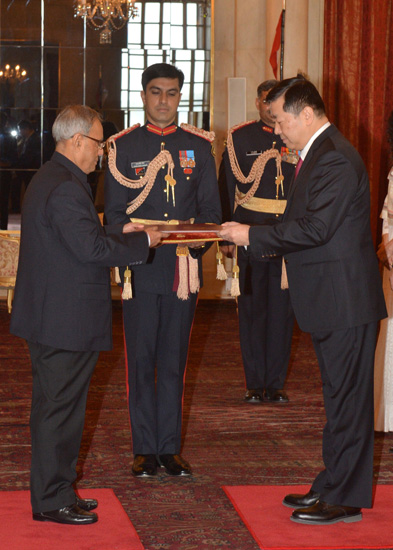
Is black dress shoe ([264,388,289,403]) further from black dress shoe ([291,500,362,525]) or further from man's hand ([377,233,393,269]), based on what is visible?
black dress shoe ([291,500,362,525])

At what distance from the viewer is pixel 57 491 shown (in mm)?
3309

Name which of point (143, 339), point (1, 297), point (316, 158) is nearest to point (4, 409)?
point (143, 339)

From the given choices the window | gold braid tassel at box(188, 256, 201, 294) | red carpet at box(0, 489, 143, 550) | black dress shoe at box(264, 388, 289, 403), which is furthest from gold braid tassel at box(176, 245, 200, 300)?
the window

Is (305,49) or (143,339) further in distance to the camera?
(305,49)

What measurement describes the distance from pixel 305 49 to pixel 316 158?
6366 mm

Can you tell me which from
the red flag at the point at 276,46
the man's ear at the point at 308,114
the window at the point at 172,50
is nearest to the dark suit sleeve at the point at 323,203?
the man's ear at the point at 308,114

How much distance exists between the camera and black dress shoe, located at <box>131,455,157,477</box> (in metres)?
3.96

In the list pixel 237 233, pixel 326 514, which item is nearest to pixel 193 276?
pixel 237 233

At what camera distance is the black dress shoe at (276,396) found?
216 inches

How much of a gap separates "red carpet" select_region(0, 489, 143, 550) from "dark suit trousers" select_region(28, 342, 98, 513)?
0.30 feet

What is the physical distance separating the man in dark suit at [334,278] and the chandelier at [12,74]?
679 cm

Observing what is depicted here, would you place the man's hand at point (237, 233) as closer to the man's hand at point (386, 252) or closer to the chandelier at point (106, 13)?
the man's hand at point (386, 252)

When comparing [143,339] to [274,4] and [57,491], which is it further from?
[274,4]

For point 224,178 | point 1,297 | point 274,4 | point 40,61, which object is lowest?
point 1,297
